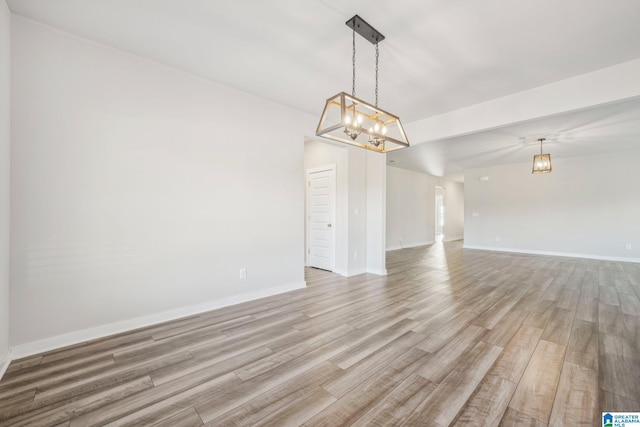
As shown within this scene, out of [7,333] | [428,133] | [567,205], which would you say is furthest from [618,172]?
[7,333]

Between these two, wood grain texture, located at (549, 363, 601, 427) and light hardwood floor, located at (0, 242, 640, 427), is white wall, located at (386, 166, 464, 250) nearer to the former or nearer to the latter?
light hardwood floor, located at (0, 242, 640, 427)

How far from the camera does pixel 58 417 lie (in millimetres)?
1543

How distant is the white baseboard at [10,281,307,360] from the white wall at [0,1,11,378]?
0.15 metres

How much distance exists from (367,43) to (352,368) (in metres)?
2.90

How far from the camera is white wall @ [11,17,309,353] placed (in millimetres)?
2240

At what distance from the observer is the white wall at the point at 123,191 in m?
2.24

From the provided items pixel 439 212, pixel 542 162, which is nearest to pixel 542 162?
pixel 542 162

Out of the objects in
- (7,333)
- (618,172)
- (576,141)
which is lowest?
(7,333)

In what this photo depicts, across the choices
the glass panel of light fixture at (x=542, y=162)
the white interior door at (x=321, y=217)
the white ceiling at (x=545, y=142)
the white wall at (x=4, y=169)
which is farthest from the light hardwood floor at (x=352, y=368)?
the glass panel of light fixture at (x=542, y=162)

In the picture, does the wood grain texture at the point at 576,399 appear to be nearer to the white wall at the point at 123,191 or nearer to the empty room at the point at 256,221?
the empty room at the point at 256,221

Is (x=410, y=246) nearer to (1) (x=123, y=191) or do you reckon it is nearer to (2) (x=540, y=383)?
(2) (x=540, y=383)

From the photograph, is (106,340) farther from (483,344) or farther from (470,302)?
(470,302)

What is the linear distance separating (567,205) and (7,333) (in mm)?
11087

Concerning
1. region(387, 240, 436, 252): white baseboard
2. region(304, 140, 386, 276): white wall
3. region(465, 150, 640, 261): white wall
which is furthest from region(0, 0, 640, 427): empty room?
region(387, 240, 436, 252): white baseboard
